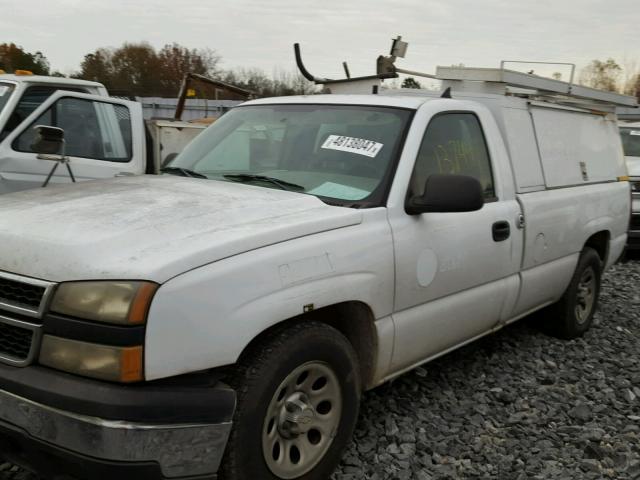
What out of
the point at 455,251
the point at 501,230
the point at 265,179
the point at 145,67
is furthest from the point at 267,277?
the point at 145,67

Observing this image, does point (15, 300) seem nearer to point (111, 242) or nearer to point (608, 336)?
point (111, 242)

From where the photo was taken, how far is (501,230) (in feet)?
12.8

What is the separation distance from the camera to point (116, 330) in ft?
7.07

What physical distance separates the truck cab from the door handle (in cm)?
327

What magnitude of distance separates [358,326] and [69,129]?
3936 mm

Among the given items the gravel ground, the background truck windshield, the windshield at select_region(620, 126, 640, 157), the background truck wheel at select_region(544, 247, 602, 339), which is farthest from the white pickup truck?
the windshield at select_region(620, 126, 640, 157)

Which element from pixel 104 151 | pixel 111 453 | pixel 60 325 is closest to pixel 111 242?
pixel 60 325

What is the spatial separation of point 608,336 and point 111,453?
4709 mm

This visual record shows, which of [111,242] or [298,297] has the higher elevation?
[111,242]

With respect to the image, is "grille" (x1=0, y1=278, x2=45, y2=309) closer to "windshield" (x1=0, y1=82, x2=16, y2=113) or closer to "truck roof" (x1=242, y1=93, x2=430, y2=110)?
"truck roof" (x1=242, y1=93, x2=430, y2=110)

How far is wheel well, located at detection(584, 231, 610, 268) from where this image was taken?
216 inches

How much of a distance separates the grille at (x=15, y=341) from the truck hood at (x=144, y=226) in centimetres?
21

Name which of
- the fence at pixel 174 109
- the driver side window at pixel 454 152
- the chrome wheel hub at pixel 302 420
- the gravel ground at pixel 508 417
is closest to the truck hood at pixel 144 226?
the chrome wheel hub at pixel 302 420

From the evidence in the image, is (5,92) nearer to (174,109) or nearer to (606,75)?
(174,109)
